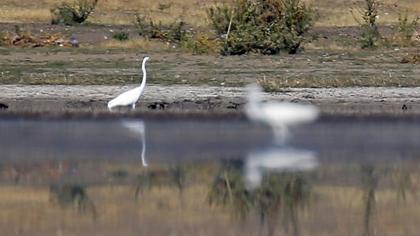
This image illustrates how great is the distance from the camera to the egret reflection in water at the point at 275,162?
1222 cm

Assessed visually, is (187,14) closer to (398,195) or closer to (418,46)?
(418,46)

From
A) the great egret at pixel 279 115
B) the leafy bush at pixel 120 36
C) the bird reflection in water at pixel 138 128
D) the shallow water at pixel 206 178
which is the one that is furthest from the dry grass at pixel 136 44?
the great egret at pixel 279 115

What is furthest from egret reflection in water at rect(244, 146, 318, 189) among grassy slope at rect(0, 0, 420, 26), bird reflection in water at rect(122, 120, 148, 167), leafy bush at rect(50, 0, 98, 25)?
grassy slope at rect(0, 0, 420, 26)

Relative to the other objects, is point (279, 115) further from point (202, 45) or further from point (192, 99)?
point (202, 45)

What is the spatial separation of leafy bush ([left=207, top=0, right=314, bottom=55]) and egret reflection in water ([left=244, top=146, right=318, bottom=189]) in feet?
34.4

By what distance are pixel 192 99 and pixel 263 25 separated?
22.1 feet

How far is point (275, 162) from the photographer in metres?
13.2

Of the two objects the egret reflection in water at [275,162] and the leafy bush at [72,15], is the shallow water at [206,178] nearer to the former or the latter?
the egret reflection in water at [275,162]

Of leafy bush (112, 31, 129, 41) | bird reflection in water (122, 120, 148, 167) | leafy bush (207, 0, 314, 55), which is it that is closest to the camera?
bird reflection in water (122, 120, 148, 167)

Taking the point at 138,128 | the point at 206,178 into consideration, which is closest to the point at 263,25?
the point at 138,128

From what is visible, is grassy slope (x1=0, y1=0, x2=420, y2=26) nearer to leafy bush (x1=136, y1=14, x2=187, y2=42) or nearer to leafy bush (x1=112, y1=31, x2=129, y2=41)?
leafy bush (x1=136, y1=14, x2=187, y2=42)

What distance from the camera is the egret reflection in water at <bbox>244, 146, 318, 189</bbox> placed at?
1222cm

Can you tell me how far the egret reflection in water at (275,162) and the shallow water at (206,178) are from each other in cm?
1

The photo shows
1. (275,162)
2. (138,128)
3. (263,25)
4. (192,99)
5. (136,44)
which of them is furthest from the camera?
(136,44)
